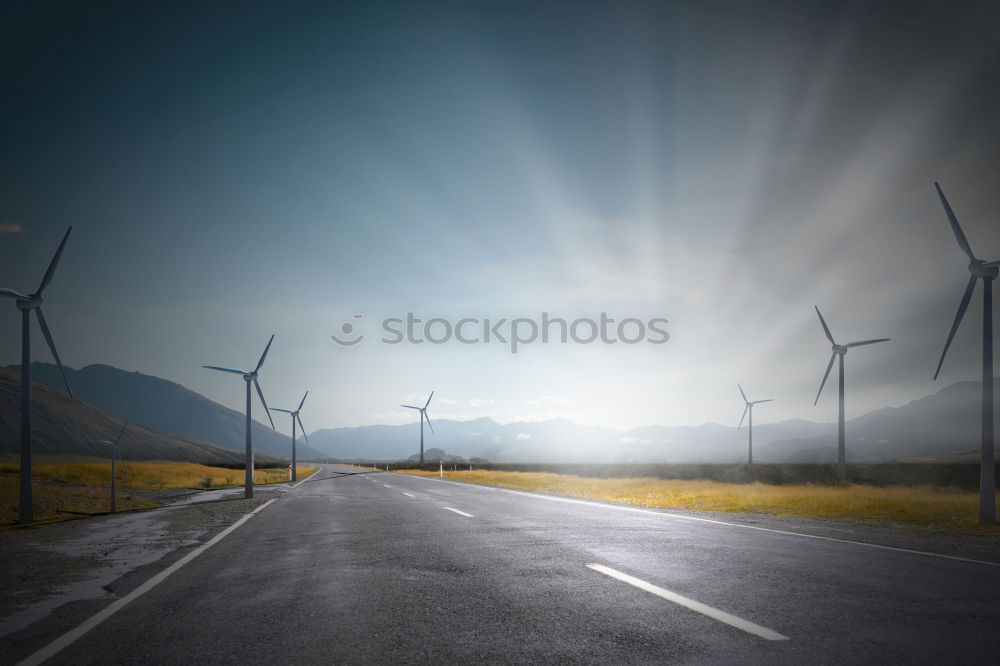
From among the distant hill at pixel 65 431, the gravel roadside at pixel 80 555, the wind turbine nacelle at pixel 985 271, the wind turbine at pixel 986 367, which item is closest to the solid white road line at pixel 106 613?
the gravel roadside at pixel 80 555

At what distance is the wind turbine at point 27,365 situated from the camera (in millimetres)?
15320

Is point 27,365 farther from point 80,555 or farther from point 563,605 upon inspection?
point 563,605

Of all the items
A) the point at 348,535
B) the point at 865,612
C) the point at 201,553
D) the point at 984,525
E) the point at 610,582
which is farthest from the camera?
the point at 984,525

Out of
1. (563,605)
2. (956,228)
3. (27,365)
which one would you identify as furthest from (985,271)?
(27,365)

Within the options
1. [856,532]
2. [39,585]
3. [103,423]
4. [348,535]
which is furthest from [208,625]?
[103,423]

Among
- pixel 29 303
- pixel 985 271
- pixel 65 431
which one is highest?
pixel 985 271

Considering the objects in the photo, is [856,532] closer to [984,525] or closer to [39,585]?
[984,525]

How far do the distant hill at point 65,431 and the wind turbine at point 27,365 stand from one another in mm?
151396

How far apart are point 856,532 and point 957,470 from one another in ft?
142

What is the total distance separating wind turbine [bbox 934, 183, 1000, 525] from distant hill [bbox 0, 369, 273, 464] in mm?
172352

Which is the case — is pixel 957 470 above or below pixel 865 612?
below

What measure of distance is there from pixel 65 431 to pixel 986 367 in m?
202

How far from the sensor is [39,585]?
22.7ft

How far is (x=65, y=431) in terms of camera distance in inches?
6437
